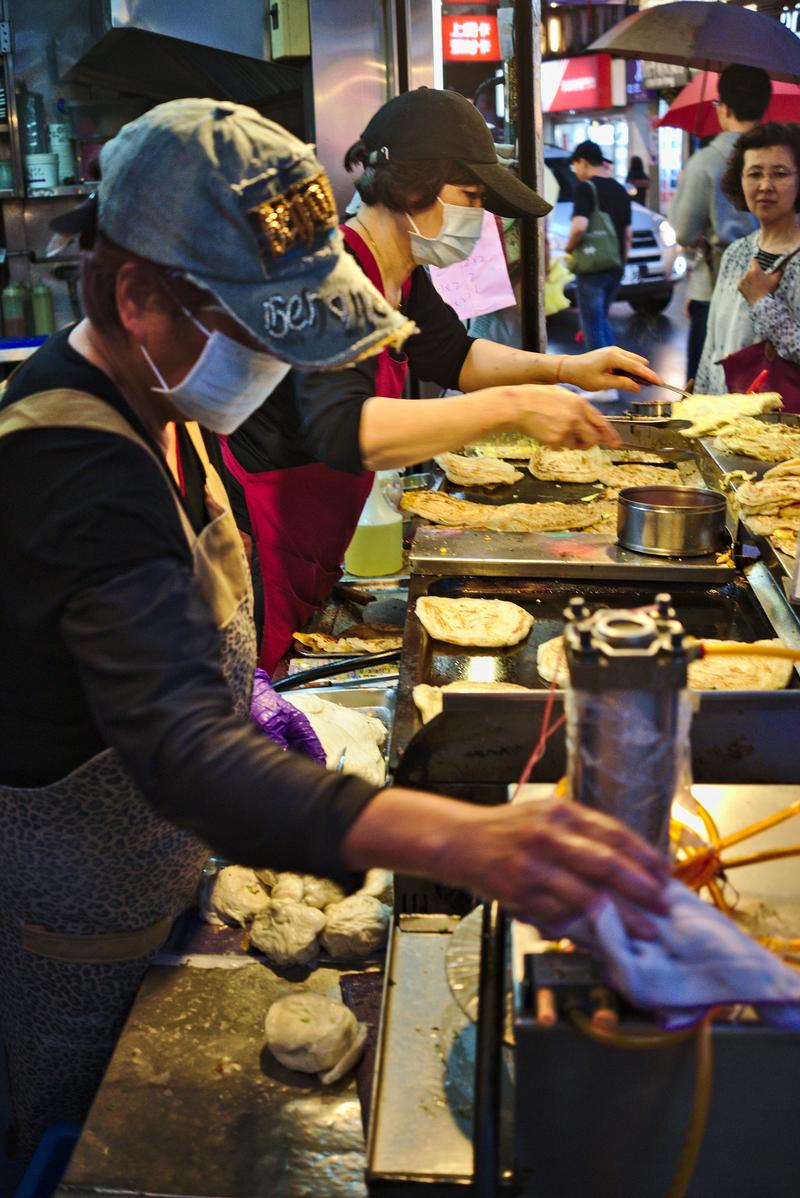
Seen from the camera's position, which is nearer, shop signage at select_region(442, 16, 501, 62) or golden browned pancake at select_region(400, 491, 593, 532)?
golden browned pancake at select_region(400, 491, 593, 532)

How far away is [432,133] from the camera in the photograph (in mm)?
3053

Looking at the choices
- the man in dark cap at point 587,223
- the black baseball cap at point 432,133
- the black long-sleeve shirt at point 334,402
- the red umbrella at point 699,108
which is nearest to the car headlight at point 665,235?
the man in dark cap at point 587,223

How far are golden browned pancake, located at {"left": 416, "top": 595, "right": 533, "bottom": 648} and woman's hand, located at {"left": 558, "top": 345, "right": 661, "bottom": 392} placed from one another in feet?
3.26

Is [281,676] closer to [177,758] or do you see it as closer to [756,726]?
[756,726]

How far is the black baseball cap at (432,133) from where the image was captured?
3.06 meters

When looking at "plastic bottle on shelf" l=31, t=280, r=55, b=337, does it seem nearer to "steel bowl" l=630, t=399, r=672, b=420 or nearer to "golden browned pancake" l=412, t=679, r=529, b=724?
"steel bowl" l=630, t=399, r=672, b=420

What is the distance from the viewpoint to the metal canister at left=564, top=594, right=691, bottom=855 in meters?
1.15

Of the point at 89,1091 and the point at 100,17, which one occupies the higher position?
the point at 100,17

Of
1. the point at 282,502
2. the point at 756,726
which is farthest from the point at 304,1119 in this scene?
the point at 282,502

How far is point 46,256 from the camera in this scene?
810cm

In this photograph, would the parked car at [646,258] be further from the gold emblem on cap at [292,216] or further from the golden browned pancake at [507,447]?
the gold emblem on cap at [292,216]

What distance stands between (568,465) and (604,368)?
2.18 ft

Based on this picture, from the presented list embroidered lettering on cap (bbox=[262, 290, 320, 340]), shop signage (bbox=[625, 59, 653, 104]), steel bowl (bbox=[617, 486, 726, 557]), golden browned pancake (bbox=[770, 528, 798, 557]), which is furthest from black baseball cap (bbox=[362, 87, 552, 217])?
shop signage (bbox=[625, 59, 653, 104])

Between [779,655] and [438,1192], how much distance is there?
2.76 feet
